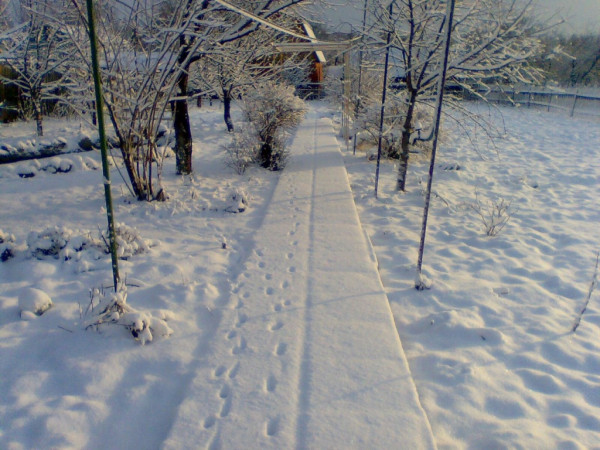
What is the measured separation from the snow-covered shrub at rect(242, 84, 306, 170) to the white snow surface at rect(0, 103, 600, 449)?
2.62m

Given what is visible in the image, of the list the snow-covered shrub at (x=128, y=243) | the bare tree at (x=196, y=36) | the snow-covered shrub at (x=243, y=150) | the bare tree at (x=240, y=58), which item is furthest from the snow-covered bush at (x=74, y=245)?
the snow-covered shrub at (x=243, y=150)

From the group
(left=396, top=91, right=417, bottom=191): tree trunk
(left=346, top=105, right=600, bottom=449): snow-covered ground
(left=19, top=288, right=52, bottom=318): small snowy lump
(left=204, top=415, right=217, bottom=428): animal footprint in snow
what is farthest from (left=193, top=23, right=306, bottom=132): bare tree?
(left=204, top=415, right=217, bottom=428): animal footprint in snow

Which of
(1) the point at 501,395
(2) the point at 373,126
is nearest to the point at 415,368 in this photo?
(1) the point at 501,395

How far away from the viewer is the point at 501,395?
2639mm

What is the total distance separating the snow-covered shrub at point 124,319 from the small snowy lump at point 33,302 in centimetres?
45

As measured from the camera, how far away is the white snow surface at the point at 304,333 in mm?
2240

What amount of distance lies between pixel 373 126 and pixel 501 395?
9.43 meters

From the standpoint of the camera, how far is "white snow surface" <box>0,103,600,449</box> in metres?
2.24

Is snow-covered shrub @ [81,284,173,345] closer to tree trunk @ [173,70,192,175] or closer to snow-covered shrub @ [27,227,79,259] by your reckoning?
snow-covered shrub @ [27,227,79,259]

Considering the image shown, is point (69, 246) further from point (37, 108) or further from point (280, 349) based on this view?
point (37, 108)

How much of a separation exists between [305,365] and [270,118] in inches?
276

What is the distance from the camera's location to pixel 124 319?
9.75 ft

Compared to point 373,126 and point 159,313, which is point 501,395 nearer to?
point 159,313

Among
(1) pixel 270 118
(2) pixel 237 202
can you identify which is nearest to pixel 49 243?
(2) pixel 237 202
